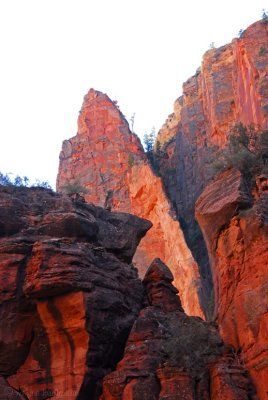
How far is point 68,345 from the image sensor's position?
22062 mm

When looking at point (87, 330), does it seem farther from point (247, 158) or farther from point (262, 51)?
point (262, 51)

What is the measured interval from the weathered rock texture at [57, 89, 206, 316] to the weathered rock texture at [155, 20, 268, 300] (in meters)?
1.70

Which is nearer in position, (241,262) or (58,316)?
(241,262)

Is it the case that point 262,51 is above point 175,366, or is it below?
above

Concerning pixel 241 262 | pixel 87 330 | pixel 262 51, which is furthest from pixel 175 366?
pixel 262 51

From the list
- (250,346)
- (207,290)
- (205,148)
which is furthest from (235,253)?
(205,148)

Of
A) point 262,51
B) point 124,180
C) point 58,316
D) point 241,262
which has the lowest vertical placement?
point 58,316

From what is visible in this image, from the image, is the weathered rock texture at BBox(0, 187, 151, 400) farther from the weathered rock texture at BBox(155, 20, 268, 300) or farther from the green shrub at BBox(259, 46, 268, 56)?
the weathered rock texture at BBox(155, 20, 268, 300)

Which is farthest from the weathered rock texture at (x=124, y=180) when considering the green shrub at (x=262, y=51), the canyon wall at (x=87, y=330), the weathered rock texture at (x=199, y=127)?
the canyon wall at (x=87, y=330)

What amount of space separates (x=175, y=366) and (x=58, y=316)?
189 inches

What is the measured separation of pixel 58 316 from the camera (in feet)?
73.3

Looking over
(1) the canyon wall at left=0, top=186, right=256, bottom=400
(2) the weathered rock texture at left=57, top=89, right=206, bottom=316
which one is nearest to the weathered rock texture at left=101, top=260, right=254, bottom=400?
(1) the canyon wall at left=0, top=186, right=256, bottom=400

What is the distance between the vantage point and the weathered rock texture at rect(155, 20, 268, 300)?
51312 millimetres

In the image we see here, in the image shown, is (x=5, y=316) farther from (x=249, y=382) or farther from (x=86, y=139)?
(x=86, y=139)
